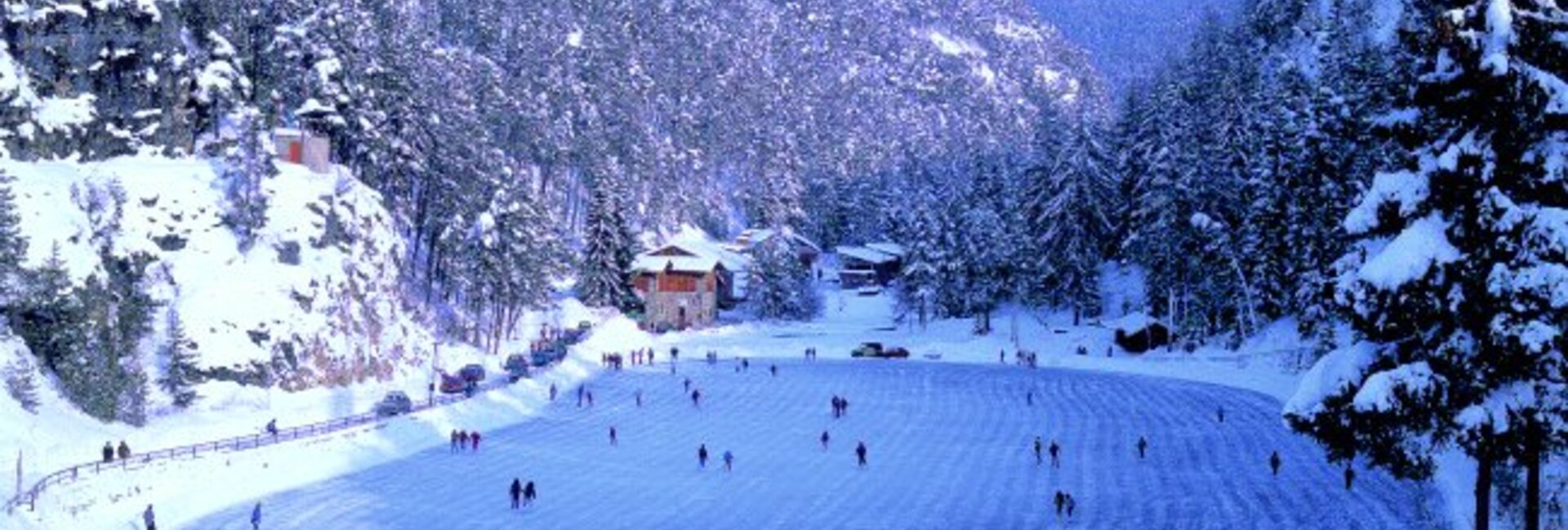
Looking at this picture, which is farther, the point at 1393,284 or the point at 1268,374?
the point at 1268,374

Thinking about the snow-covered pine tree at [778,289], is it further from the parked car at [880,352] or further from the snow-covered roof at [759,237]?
the parked car at [880,352]

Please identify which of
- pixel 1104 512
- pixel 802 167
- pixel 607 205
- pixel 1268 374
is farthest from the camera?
pixel 802 167

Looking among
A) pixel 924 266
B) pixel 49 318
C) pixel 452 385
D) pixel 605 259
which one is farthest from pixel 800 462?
pixel 605 259

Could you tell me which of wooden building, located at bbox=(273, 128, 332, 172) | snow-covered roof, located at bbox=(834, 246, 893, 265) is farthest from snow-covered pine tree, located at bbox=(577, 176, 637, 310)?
wooden building, located at bbox=(273, 128, 332, 172)

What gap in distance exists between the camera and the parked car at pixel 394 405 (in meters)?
49.9

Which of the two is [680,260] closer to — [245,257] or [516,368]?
[516,368]

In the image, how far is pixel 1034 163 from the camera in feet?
347

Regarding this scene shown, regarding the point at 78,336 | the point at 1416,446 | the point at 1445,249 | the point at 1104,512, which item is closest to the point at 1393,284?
the point at 1445,249

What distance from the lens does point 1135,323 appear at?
7806 centimetres

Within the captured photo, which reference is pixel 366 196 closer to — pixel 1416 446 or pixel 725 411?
pixel 725 411

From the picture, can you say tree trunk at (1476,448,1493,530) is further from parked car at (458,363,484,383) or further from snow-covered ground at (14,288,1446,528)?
parked car at (458,363,484,383)

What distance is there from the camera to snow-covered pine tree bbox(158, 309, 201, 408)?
49.2 meters

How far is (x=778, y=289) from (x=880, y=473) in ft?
208

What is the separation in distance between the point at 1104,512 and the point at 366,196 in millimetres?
47472
